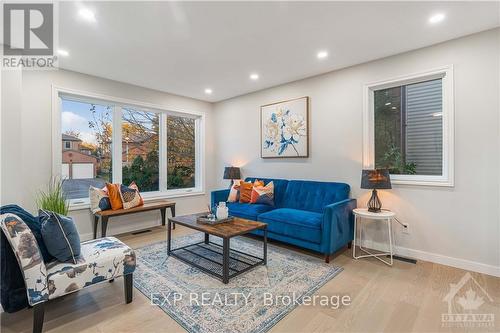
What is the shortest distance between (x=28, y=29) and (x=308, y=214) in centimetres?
384

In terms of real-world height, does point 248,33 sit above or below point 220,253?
above

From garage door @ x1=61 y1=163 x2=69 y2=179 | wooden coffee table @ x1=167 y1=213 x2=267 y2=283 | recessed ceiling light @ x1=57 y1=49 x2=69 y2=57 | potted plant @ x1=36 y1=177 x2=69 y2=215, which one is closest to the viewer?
wooden coffee table @ x1=167 y1=213 x2=267 y2=283

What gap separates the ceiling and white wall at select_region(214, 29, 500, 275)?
211 mm

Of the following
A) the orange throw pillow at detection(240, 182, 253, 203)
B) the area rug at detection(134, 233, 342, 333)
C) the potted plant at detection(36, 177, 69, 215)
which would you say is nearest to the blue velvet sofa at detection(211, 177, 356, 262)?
the orange throw pillow at detection(240, 182, 253, 203)

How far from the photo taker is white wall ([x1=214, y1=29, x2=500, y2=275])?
8.60ft

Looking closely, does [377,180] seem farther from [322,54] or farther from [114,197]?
[114,197]

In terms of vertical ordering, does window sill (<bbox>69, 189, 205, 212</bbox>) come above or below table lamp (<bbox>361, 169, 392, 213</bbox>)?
below

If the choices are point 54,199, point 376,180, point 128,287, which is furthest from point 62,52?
point 376,180

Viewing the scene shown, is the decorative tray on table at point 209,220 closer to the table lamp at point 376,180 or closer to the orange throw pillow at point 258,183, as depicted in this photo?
the orange throw pillow at point 258,183

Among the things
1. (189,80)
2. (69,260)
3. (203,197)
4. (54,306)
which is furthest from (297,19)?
(203,197)

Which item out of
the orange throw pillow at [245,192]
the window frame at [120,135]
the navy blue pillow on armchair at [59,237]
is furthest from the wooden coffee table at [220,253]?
the window frame at [120,135]

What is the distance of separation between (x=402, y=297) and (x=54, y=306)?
9.93ft

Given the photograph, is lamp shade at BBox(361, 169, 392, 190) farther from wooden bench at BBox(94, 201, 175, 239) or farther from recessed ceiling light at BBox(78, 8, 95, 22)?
recessed ceiling light at BBox(78, 8, 95, 22)

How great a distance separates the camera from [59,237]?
1847 mm
